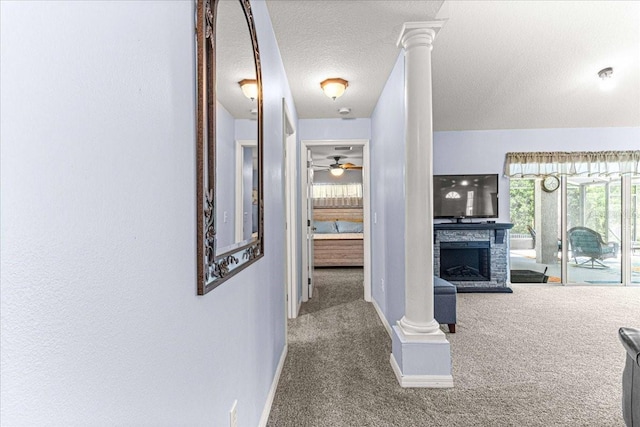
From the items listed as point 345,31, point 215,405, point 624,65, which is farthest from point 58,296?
point 624,65

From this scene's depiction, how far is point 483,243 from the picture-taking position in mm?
5188

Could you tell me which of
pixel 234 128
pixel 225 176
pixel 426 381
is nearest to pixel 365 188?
pixel 426 381

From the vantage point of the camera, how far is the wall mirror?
3.14 feet

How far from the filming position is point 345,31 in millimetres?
2438

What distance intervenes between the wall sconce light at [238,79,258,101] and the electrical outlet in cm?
121

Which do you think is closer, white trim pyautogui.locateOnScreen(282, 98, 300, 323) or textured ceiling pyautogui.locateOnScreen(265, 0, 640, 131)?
textured ceiling pyautogui.locateOnScreen(265, 0, 640, 131)

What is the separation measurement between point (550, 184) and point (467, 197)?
1.36m

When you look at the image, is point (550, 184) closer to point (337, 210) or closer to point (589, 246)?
point (589, 246)

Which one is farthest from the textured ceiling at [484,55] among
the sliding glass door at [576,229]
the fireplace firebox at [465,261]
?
the fireplace firebox at [465,261]

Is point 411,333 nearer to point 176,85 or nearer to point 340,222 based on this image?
point 176,85

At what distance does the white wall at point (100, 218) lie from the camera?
1.34 ft

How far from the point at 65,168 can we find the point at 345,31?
7.70 ft

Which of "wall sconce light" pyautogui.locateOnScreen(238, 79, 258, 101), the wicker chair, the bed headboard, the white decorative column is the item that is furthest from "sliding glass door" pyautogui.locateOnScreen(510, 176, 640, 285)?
Answer: "wall sconce light" pyautogui.locateOnScreen(238, 79, 258, 101)

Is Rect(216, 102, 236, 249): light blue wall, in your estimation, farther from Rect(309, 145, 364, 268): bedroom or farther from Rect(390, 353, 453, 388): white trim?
Rect(309, 145, 364, 268): bedroom
